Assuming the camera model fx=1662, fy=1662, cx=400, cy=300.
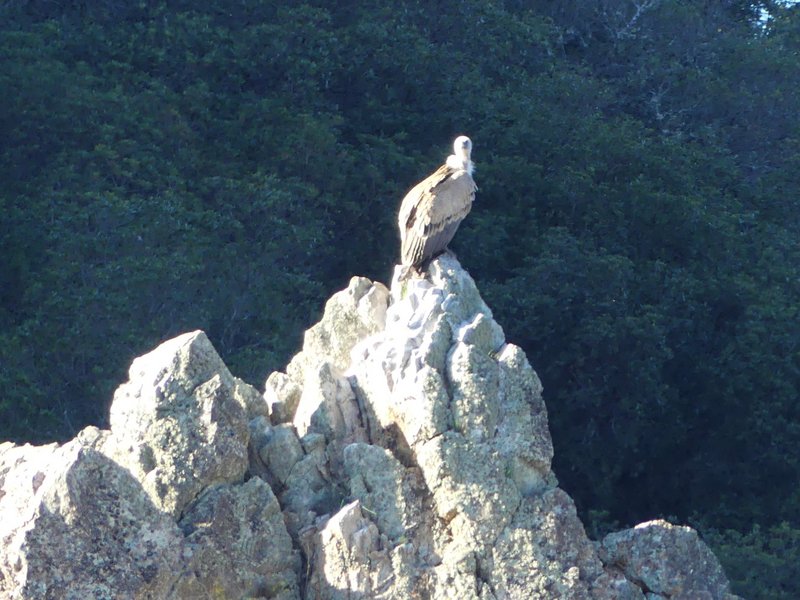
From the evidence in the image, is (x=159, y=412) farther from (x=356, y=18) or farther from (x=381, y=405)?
(x=356, y=18)

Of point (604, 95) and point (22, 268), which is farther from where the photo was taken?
point (604, 95)

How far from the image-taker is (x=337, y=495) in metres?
8.40

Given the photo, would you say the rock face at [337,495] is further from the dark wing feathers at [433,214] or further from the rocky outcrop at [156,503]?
the dark wing feathers at [433,214]

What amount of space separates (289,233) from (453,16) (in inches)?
196

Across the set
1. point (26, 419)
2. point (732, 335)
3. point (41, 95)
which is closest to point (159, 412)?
point (26, 419)

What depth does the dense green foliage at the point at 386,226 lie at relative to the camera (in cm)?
1515

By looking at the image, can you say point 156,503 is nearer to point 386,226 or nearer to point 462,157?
point 462,157

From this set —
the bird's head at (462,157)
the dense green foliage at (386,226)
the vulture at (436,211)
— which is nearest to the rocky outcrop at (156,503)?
the vulture at (436,211)

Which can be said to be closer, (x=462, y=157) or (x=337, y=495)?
(x=337, y=495)

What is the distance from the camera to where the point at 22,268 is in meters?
15.5

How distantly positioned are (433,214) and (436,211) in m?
0.05

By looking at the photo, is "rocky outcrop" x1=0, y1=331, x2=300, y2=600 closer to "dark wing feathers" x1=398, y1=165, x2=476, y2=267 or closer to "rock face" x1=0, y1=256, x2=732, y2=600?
"rock face" x1=0, y1=256, x2=732, y2=600

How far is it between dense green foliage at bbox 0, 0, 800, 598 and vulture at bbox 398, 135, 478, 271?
510cm

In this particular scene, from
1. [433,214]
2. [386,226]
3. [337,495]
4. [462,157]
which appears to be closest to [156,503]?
[337,495]
